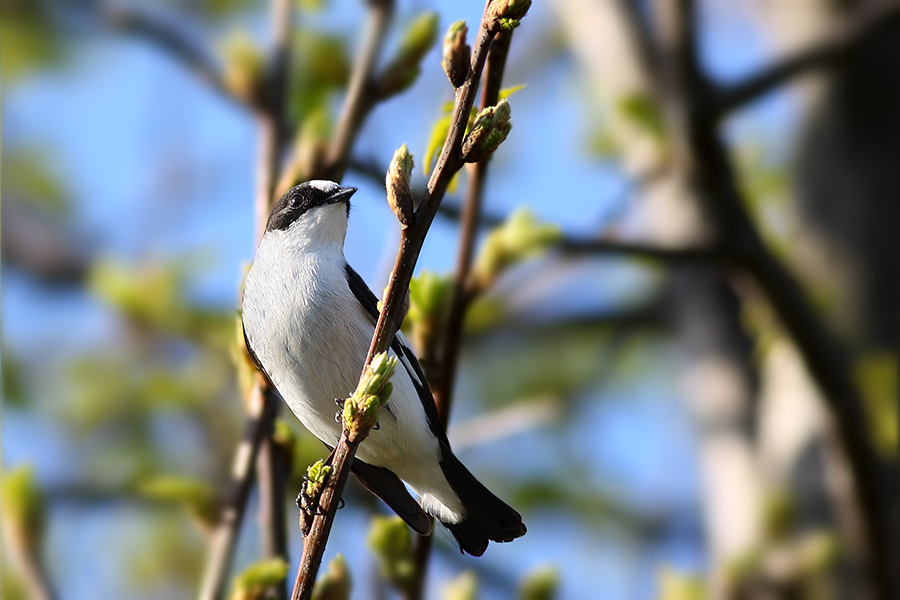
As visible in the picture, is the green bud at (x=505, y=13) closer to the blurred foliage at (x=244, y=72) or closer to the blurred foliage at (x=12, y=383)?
the blurred foliage at (x=244, y=72)

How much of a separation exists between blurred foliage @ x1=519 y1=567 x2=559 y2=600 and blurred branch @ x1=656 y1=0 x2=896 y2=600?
2.36 metres

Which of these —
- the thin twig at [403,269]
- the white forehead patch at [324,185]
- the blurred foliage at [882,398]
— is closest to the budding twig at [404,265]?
the thin twig at [403,269]

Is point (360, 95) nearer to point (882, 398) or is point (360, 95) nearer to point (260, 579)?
point (260, 579)

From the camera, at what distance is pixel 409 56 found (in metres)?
1.87

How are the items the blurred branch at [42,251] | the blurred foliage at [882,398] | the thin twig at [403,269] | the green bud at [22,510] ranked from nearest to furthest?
the thin twig at [403,269], the green bud at [22,510], the blurred foliage at [882,398], the blurred branch at [42,251]

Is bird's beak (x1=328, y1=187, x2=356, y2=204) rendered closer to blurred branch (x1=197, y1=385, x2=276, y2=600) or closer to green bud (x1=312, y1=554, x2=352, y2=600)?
blurred branch (x1=197, y1=385, x2=276, y2=600)

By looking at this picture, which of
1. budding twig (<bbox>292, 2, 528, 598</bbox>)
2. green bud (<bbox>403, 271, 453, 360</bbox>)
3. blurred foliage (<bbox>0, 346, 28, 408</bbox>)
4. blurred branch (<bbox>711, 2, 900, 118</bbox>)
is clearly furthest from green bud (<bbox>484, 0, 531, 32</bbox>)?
blurred foliage (<bbox>0, 346, 28, 408</bbox>)

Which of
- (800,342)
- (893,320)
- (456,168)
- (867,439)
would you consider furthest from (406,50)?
(893,320)

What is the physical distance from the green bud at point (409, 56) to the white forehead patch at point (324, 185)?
0.22 metres

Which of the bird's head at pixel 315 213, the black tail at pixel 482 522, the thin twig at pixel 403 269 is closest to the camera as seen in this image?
the thin twig at pixel 403 269

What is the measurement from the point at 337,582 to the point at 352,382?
0.36m

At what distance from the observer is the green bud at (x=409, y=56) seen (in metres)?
1.84

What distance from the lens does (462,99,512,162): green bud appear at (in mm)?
1019

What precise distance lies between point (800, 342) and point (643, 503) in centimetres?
257
